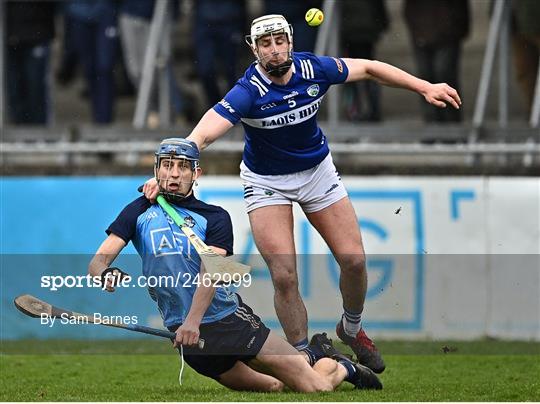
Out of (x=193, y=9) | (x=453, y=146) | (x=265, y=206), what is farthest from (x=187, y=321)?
(x=193, y=9)

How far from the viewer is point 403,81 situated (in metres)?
9.51

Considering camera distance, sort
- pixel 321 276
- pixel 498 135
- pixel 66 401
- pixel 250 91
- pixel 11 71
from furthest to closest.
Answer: pixel 11 71
pixel 498 135
pixel 321 276
pixel 250 91
pixel 66 401

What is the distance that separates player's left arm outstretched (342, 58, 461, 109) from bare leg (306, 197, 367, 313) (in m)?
0.89

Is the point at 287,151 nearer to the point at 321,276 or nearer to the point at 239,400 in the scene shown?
the point at 239,400

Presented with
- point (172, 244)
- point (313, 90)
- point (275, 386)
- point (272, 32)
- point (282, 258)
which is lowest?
point (275, 386)

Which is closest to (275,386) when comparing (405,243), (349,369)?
(349,369)

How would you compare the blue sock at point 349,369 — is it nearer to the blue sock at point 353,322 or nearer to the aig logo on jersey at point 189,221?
the blue sock at point 353,322

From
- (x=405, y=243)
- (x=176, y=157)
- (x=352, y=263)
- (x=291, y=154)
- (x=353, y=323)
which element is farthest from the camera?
(x=405, y=243)

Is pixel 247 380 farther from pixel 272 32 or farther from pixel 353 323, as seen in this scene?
pixel 272 32

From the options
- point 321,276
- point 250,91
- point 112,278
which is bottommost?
point 321,276

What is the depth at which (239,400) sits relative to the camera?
8742 millimetres

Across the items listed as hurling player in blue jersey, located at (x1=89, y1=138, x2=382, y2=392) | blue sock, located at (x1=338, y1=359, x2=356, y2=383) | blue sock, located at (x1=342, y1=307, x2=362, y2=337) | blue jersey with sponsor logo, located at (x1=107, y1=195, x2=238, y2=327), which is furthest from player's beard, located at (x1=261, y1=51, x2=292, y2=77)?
blue sock, located at (x1=338, y1=359, x2=356, y2=383)

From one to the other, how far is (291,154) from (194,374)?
2.18 m

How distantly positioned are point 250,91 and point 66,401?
229 cm
